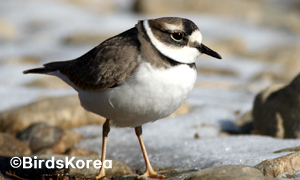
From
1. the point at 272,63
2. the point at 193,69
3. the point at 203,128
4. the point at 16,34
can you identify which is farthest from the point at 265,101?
the point at 16,34

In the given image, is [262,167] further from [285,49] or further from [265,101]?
[285,49]

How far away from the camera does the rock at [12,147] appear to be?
209 inches

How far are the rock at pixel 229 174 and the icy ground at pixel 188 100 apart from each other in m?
0.95

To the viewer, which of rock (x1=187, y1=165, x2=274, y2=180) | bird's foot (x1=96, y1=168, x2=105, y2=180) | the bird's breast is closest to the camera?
rock (x1=187, y1=165, x2=274, y2=180)

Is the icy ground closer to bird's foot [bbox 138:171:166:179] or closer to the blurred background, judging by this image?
the blurred background

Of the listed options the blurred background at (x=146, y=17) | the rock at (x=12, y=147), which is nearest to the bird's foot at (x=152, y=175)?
the rock at (x=12, y=147)

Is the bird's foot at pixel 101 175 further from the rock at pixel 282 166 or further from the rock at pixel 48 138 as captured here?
the rock at pixel 282 166

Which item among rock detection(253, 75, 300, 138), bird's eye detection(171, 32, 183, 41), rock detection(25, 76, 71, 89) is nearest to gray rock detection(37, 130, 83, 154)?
bird's eye detection(171, 32, 183, 41)

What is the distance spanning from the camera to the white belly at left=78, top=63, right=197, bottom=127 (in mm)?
3723

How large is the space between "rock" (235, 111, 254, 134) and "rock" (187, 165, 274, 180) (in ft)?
9.97

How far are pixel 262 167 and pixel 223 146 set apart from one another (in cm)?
135

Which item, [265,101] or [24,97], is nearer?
[265,101]

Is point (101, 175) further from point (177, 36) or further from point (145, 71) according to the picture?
point (177, 36)

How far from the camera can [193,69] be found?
394 centimetres
